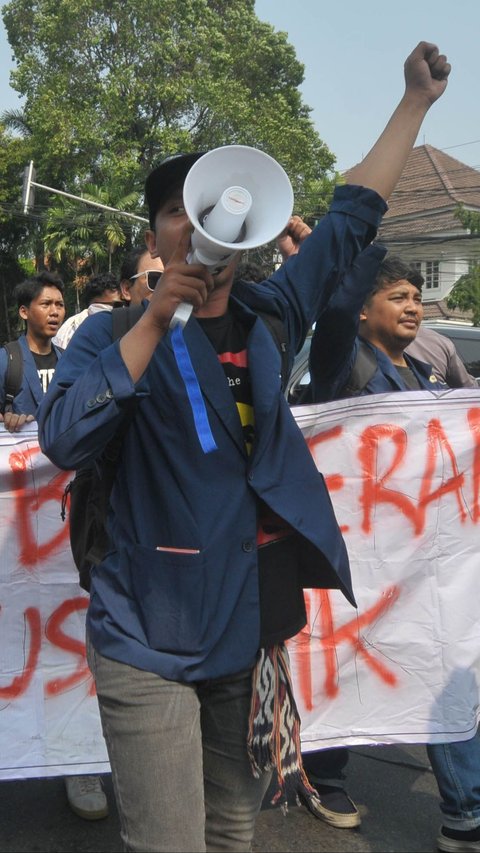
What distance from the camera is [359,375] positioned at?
3268mm

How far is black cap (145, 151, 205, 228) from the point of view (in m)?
1.95

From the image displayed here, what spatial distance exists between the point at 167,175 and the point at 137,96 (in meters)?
33.8

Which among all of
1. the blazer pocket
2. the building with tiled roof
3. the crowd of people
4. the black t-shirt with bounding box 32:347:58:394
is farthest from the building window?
the blazer pocket

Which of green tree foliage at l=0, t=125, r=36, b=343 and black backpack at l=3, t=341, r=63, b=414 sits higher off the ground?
green tree foliage at l=0, t=125, r=36, b=343

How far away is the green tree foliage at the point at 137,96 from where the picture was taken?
33438 millimetres

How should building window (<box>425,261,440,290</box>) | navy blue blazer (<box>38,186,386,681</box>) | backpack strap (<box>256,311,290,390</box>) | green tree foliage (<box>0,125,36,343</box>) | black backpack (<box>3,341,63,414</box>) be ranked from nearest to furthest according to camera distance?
navy blue blazer (<box>38,186,386,681</box>)
backpack strap (<box>256,311,290,390</box>)
black backpack (<box>3,341,63,414</box>)
green tree foliage (<box>0,125,36,343</box>)
building window (<box>425,261,440,290</box>)

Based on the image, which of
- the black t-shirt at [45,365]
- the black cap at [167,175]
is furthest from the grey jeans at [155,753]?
the black t-shirt at [45,365]

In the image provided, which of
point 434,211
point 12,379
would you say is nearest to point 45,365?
point 12,379

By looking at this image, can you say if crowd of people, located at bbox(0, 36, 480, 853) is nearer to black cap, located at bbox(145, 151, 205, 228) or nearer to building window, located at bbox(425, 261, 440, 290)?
black cap, located at bbox(145, 151, 205, 228)

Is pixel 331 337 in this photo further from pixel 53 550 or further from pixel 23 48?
pixel 23 48

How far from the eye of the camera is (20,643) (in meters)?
3.04

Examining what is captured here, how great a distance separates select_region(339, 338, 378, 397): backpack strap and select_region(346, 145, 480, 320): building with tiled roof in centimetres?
2869

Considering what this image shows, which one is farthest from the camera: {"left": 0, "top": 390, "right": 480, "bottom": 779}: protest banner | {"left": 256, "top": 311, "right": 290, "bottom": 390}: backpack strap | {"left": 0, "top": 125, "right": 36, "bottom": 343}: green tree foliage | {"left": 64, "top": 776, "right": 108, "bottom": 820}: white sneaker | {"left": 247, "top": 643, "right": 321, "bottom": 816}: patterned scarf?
{"left": 0, "top": 125, "right": 36, "bottom": 343}: green tree foliage

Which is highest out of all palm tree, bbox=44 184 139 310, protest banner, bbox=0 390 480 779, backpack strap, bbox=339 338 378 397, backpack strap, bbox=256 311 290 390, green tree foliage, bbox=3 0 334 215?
green tree foliage, bbox=3 0 334 215
